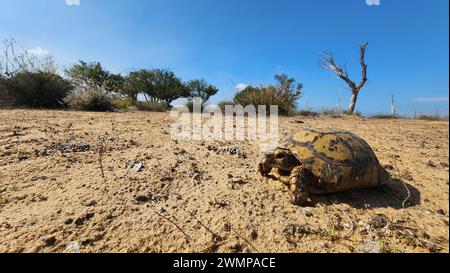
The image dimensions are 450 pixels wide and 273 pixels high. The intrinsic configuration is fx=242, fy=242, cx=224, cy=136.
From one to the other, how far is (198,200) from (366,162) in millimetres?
1702

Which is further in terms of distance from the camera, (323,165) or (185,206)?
(323,165)

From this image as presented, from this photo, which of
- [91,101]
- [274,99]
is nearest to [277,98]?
[274,99]

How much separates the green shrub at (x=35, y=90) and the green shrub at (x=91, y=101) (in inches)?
13.6

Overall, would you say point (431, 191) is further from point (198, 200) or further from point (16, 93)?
point (16, 93)

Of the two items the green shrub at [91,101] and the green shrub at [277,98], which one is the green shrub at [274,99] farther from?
the green shrub at [91,101]

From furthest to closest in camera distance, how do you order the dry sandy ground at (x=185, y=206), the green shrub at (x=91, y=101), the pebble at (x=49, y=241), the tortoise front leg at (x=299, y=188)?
the green shrub at (x=91, y=101), the tortoise front leg at (x=299, y=188), the dry sandy ground at (x=185, y=206), the pebble at (x=49, y=241)

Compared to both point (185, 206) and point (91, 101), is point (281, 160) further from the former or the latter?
point (91, 101)

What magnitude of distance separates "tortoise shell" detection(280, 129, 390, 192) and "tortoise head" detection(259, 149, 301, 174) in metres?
0.07

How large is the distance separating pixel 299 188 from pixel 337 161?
49 cm

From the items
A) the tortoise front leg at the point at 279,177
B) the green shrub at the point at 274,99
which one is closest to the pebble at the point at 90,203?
the tortoise front leg at the point at 279,177

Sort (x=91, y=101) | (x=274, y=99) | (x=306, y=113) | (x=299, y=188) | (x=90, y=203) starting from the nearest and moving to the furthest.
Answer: (x=90, y=203)
(x=299, y=188)
(x=91, y=101)
(x=274, y=99)
(x=306, y=113)

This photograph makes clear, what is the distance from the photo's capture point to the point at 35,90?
25.9ft

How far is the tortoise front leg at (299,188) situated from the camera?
2211 millimetres

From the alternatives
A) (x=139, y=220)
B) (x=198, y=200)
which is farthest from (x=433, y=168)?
(x=139, y=220)
